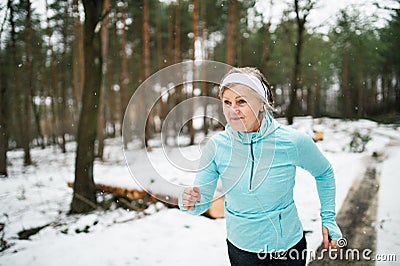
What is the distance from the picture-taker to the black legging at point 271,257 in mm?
812

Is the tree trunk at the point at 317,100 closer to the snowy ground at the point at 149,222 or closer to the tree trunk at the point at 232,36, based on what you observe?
the snowy ground at the point at 149,222

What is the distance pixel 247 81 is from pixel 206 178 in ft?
1.02

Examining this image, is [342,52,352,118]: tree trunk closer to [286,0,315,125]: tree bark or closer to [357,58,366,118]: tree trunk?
[357,58,366,118]: tree trunk

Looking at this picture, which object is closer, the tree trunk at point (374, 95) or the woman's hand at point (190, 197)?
the woman's hand at point (190, 197)

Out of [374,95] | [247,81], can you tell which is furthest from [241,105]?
[374,95]

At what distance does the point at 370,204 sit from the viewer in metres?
1.93

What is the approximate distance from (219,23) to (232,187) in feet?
9.91

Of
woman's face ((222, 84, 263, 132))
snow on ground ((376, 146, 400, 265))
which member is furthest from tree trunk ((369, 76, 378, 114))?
woman's face ((222, 84, 263, 132))

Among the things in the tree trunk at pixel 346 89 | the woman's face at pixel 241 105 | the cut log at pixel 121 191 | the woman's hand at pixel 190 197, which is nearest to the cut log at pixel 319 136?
the tree trunk at pixel 346 89

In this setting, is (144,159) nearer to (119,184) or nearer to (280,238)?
(280,238)

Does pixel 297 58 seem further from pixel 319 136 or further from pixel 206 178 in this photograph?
pixel 206 178

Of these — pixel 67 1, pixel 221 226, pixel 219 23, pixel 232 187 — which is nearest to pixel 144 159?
pixel 232 187

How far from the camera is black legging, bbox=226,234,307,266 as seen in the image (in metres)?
0.81

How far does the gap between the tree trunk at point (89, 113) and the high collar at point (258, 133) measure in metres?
1.88
